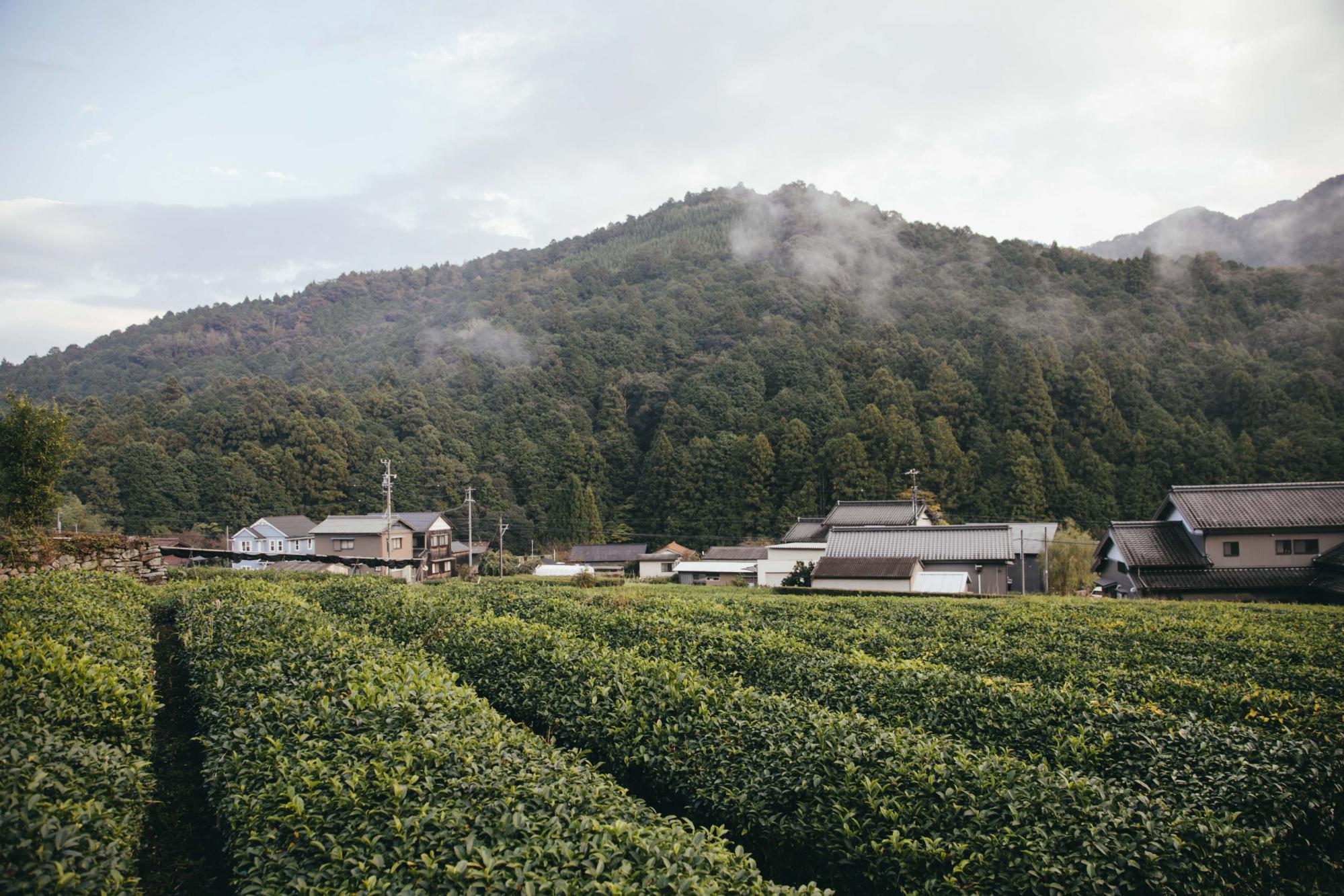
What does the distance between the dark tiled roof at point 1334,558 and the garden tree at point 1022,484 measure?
73.7ft

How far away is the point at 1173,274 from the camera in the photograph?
247 feet

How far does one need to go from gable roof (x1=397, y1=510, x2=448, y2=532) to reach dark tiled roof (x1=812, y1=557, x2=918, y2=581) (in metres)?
27.7

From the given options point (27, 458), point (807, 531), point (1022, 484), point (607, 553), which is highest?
point (27, 458)

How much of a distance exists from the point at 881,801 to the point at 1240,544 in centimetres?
3290

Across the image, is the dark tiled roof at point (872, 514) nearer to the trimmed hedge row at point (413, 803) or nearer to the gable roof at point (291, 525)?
the gable roof at point (291, 525)

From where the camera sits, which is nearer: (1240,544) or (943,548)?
(1240,544)

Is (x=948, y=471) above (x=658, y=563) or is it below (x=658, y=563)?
above

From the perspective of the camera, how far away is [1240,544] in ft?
99.0

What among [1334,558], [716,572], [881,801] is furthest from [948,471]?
[881,801]

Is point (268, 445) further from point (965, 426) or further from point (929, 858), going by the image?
point (929, 858)

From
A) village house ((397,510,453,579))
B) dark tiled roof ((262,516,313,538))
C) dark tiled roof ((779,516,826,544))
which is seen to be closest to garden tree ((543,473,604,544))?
village house ((397,510,453,579))

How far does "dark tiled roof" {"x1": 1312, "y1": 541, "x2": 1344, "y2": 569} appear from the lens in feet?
92.0

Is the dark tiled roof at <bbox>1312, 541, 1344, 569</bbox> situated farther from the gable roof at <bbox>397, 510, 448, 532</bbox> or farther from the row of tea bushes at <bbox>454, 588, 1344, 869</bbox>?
the gable roof at <bbox>397, 510, 448, 532</bbox>

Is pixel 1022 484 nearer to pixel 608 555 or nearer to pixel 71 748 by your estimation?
pixel 608 555
